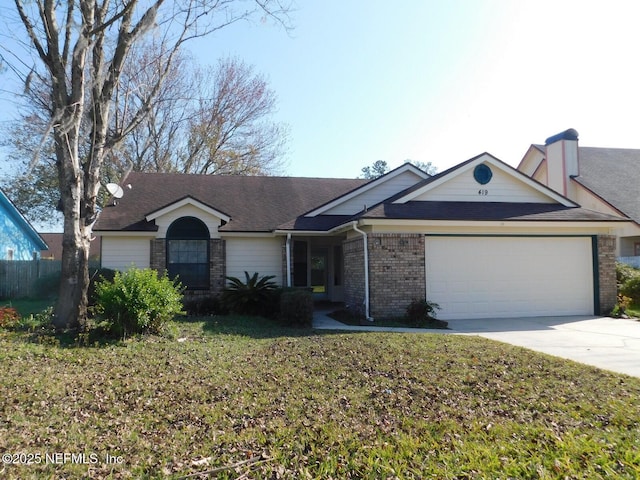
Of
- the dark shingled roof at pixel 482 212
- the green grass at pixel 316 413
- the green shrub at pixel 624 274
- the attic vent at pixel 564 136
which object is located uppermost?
the attic vent at pixel 564 136

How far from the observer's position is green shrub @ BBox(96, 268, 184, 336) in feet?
27.9

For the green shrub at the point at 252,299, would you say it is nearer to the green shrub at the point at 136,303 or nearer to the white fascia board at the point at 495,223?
the white fascia board at the point at 495,223

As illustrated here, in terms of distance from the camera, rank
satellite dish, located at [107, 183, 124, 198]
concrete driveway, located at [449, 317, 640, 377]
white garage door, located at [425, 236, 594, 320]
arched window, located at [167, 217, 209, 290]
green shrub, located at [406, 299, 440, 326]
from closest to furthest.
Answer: concrete driveway, located at [449, 317, 640, 377] → green shrub, located at [406, 299, 440, 326] → white garage door, located at [425, 236, 594, 320] → satellite dish, located at [107, 183, 124, 198] → arched window, located at [167, 217, 209, 290]

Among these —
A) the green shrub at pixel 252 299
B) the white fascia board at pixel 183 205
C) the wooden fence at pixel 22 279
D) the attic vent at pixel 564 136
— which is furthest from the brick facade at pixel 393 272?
the wooden fence at pixel 22 279

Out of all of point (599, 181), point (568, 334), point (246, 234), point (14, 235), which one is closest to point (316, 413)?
point (568, 334)

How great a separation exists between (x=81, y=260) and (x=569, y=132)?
19618mm

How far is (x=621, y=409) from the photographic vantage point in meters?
4.88

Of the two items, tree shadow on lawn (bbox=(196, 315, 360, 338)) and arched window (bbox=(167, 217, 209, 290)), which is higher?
arched window (bbox=(167, 217, 209, 290))

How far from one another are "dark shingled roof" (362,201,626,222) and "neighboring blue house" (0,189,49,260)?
17299 millimetres

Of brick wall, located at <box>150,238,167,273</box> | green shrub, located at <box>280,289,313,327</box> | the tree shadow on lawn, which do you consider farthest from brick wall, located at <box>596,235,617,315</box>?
brick wall, located at <box>150,238,167,273</box>

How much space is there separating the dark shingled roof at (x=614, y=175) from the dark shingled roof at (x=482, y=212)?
31.2 ft

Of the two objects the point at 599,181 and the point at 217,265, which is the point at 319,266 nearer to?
the point at 217,265

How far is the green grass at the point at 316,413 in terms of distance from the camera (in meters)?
3.82

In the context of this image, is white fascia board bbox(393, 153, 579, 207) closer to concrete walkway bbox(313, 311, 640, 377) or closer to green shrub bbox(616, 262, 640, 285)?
green shrub bbox(616, 262, 640, 285)
